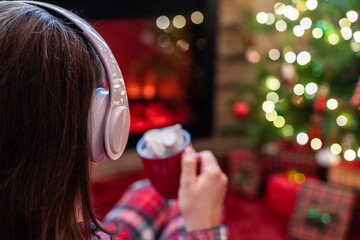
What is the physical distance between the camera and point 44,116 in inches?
19.9

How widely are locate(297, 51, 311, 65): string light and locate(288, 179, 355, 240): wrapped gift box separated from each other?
0.52 meters

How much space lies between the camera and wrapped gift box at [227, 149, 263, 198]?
222cm

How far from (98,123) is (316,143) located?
5.28 feet

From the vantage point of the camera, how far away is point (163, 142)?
885 millimetres

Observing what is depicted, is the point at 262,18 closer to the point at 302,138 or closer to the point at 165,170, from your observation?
the point at 302,138

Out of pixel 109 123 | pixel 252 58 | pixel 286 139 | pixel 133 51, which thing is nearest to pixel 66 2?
pixel 133 51

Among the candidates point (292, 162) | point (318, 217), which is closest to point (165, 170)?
point (318, 217)

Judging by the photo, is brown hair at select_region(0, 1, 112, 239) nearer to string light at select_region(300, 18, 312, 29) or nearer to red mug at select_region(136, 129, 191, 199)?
red mug at select_region(136, 129, 191, 199)

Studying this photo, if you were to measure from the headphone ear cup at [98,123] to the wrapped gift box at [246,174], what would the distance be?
5.58 feet

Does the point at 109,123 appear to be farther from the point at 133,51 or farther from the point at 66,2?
the point at 133,51

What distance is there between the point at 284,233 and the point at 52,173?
1.55 m

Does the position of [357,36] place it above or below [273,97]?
above

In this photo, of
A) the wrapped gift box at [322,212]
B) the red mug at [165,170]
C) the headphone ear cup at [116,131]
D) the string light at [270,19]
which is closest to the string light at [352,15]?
the string light at [270,19]

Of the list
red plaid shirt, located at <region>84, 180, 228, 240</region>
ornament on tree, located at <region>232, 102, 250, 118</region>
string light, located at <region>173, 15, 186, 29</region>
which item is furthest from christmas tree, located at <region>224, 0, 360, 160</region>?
red plaid shirt, located at <region>84, 180, 228, 240</region>
